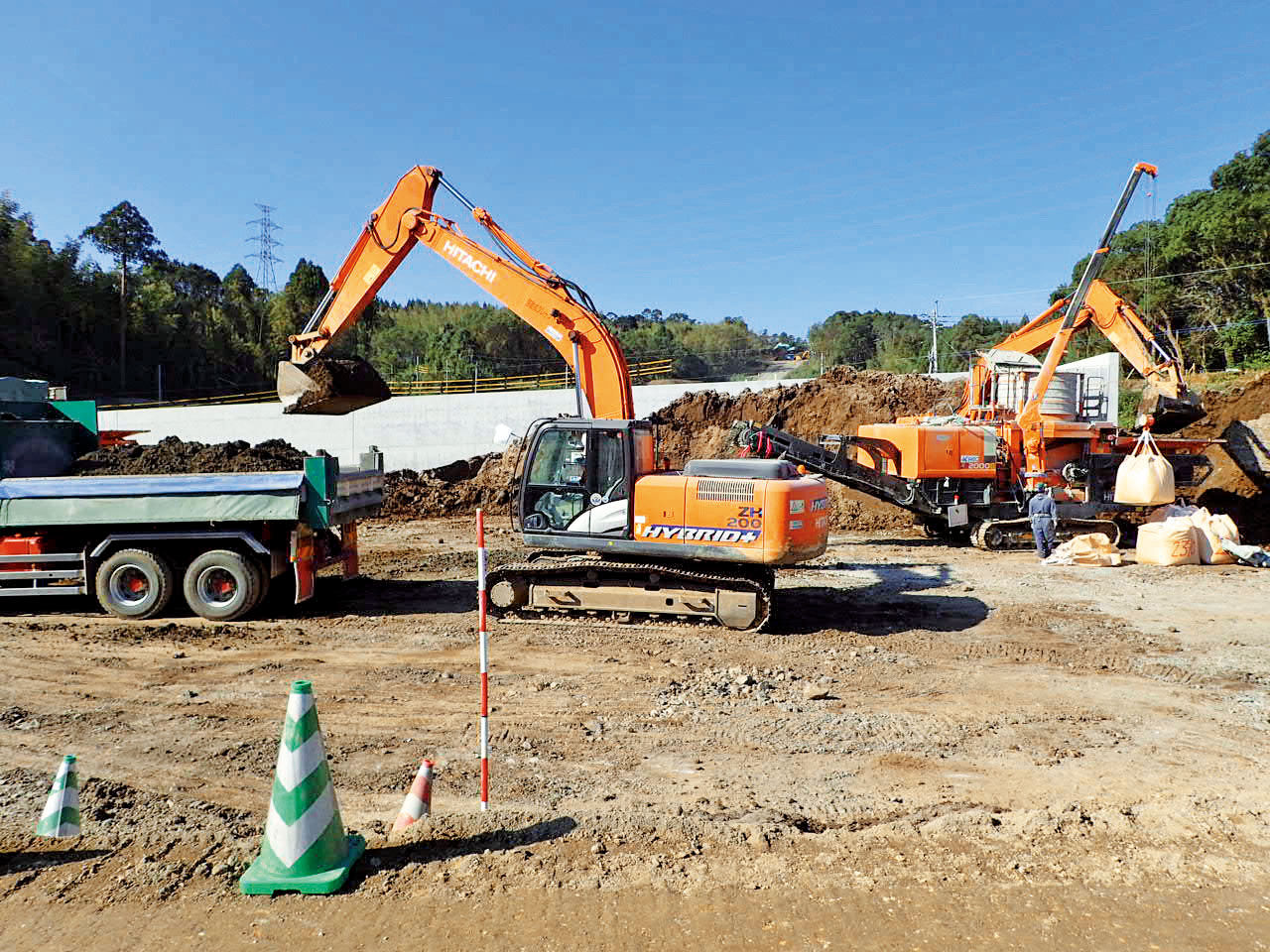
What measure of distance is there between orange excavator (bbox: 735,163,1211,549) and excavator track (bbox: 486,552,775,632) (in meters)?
6.09

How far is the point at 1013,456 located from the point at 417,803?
495 inches

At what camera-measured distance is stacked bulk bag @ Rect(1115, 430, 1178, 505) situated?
12.5 m

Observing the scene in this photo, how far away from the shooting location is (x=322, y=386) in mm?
10508

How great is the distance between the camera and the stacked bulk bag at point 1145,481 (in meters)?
12.5

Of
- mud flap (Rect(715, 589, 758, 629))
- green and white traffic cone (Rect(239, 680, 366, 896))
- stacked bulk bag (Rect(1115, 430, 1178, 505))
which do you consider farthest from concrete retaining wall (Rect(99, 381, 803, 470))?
green and white traffic cone (Rect(239, 680, 366, 896))

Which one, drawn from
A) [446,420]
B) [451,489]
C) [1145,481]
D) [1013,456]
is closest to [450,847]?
[1145,481]

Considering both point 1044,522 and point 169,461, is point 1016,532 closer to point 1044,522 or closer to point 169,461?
point 1044,522

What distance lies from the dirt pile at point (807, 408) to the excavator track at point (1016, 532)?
609 cm

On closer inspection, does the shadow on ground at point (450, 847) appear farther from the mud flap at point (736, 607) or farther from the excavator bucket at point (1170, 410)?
the excavator bucket at point (1170, 410)

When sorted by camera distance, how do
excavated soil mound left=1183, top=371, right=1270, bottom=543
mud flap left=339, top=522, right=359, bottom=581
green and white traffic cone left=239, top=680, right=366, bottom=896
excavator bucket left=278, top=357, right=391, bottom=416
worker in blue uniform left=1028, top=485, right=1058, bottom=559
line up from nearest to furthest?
green and white traffic cone left=239, top=680, right=366, bottom=896
mud flap left=339, top=522, right=359, bottom=581
excavator bucket left=278, top=357, right=391, bottom=416
worker in blue uniform left=1028, top=485, right=1058, bottom=559
excavated soil mound left=1183, top=371, right=1270, bottom=543

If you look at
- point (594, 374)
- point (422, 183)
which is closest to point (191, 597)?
point (594, 374)

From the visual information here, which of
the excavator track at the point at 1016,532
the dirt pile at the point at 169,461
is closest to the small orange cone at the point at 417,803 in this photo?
the dirt pile at the point at 169,461

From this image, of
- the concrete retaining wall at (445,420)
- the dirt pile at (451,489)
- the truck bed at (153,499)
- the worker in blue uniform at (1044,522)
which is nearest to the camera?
the truck bed at (153,499)

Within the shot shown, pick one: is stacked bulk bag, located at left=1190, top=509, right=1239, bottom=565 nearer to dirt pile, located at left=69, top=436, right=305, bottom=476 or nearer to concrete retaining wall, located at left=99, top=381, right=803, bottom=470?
concrete retaining wall, located at left=99, top=381, right=803, bottom=470
